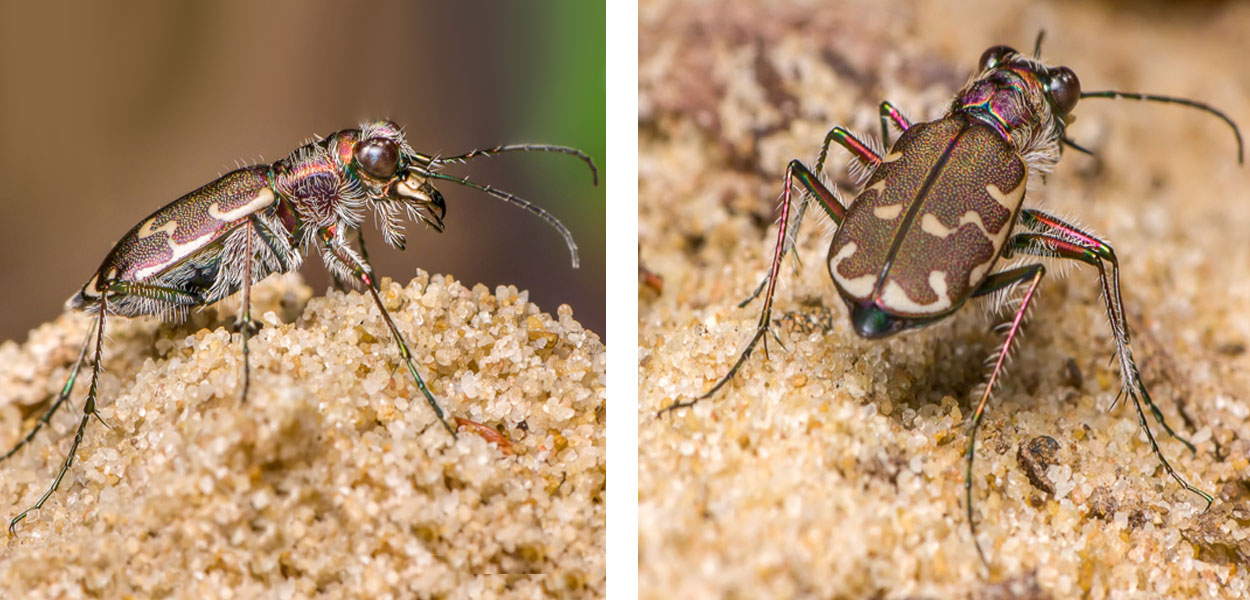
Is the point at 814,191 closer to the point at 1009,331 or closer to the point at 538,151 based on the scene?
the point at 1009,331

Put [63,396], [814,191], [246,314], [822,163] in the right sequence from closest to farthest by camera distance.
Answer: [246,314] → [63,396] → [814,191] → [822,163]

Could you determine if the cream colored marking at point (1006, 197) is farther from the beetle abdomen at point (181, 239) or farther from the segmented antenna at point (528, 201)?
the beetle abdomen at point (181, 239)

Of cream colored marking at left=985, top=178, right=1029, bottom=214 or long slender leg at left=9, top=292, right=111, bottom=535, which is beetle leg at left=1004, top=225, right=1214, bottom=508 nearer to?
cream colored marking at left=985, top=178, right=1029, bottom=214

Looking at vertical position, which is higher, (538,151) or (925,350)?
(538,151)

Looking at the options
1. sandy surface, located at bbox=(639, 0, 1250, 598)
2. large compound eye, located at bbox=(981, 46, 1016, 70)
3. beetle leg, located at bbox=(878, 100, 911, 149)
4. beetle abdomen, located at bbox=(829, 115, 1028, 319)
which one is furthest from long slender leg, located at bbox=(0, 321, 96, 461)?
large compound eye, located at bbox=(981, 46, 1016, 70)

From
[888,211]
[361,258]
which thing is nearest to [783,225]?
[888,211]

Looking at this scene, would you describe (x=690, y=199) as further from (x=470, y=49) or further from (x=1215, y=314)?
(x=1215, y=314)

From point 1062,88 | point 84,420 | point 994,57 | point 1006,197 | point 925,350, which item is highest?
point 994,57
